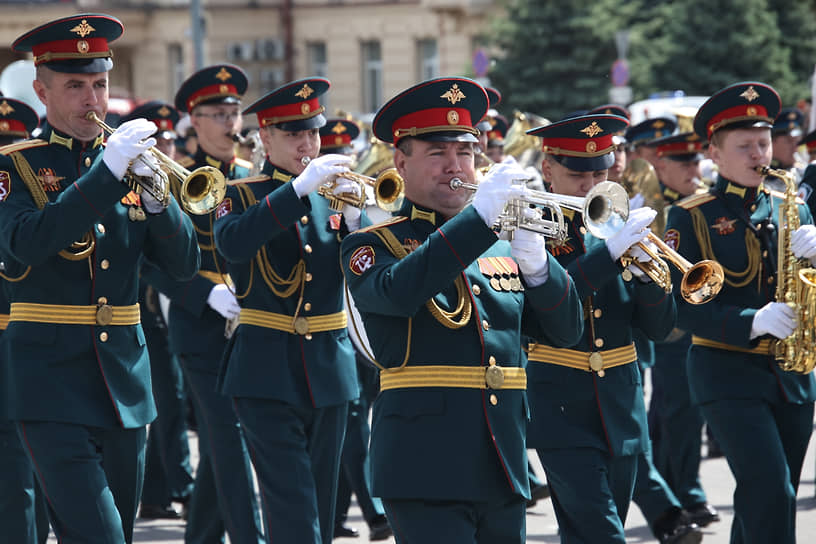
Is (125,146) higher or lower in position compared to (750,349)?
higher

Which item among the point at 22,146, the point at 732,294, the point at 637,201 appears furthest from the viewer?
the point at 637,201

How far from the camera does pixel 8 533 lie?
591 cm

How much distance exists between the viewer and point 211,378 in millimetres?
7008

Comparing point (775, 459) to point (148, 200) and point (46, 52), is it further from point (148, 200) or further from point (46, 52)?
point (46, 52)

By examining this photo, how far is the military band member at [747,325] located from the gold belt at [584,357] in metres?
0.53

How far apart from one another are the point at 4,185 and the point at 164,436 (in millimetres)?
3480

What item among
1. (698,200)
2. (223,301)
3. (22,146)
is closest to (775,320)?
(698,200)

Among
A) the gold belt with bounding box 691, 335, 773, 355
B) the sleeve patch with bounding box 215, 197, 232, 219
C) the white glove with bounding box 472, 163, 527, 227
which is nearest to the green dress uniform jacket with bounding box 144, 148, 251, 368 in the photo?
the sleeve patch with bounding box 215, 197, 232, 219

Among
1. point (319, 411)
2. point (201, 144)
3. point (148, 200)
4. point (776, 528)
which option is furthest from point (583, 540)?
point (201, 144)

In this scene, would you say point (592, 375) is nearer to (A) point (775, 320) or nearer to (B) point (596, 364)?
(B) point (596, 364)

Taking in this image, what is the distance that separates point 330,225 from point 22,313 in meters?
1.63

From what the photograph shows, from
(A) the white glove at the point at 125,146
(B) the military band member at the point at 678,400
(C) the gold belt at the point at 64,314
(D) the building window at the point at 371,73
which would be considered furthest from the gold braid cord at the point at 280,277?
(D) the building window at the point at 371,73

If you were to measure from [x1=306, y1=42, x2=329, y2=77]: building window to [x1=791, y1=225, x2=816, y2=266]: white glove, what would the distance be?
117 ft

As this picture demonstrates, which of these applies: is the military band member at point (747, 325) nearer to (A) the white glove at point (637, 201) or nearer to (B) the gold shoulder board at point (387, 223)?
(B) the gold shoulder board at point (387, 223)
